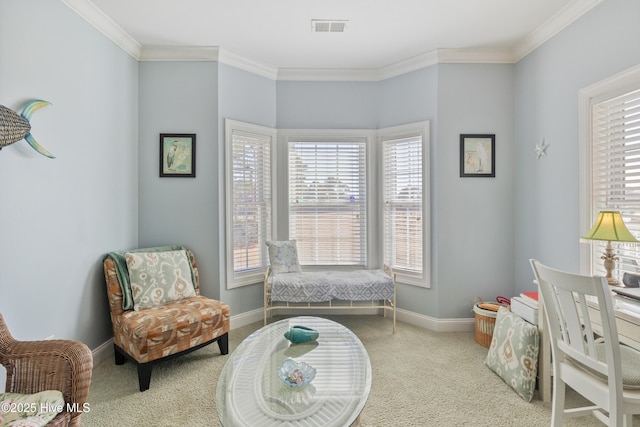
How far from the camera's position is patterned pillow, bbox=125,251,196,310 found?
2555 millimetres

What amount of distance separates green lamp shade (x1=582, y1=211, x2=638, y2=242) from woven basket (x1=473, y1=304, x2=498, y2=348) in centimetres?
122

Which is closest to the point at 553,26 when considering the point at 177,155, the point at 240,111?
the point at 240,111

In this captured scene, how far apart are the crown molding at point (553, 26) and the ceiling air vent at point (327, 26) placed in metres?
1.77

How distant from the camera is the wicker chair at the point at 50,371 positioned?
4.83 ft

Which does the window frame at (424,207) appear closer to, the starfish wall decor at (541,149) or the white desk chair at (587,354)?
the starfish wall decor at (541,149)

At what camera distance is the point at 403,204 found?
354 cm

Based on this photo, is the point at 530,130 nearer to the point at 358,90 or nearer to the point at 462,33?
the point at 462,33

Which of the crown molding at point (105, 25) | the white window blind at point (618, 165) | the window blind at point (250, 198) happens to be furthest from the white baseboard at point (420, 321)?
the crown molding at point (105, 25)

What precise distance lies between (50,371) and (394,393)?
2.03 meters

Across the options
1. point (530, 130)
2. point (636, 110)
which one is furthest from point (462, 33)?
point (636, 110)

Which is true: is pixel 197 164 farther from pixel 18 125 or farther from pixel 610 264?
pixel 610 264

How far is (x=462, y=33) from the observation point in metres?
2.91

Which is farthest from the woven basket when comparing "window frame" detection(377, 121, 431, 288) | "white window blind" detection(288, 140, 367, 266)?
"white window blind" detection(288, 140, 367, 266)

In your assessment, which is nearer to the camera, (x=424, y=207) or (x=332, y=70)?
(x=424, y=207)
